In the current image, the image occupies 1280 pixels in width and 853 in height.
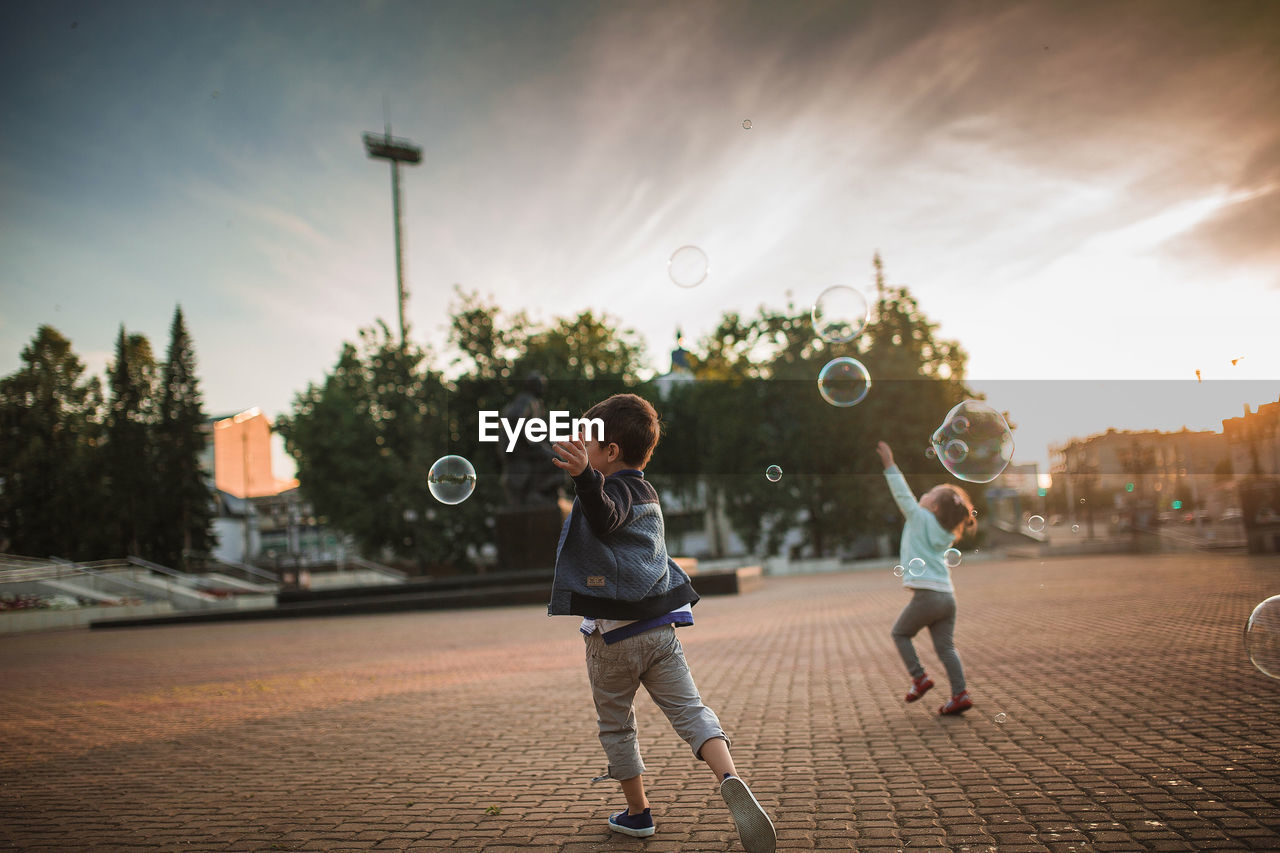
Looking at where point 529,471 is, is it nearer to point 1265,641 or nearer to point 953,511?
point 953,511

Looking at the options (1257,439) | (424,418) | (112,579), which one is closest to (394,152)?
(424,418)

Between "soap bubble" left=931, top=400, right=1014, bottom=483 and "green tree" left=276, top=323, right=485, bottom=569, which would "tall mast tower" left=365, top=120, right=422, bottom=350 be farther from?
"soap bubble" left=931, top=400, right=1014, bottom=483

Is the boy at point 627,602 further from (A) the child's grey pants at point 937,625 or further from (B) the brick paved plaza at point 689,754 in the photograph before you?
(A) the child's grey pants at point 937,625

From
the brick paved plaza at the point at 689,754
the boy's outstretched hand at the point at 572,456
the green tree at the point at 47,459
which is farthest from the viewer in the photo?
the green tree at the point at 47,459

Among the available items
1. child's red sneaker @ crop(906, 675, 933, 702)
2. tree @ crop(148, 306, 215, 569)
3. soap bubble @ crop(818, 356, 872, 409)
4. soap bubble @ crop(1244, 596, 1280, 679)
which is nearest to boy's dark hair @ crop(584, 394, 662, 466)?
child's red sneaker @ crop(906, 675, 933, 702)

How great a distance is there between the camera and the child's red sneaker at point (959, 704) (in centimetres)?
553

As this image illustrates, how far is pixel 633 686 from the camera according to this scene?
3.30 meters

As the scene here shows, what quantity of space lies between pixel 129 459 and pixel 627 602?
51.2m

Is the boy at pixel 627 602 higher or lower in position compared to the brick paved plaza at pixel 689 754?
higher

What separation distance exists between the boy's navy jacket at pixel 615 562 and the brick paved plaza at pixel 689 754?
982 mm

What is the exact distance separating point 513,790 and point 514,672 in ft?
16.0

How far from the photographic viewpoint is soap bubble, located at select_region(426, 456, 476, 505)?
23.3 feet

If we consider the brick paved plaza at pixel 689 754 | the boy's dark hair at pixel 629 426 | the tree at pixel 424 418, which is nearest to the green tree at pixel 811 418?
the tree at pixel 424 418

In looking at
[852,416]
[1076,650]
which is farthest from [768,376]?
[1076,650]
